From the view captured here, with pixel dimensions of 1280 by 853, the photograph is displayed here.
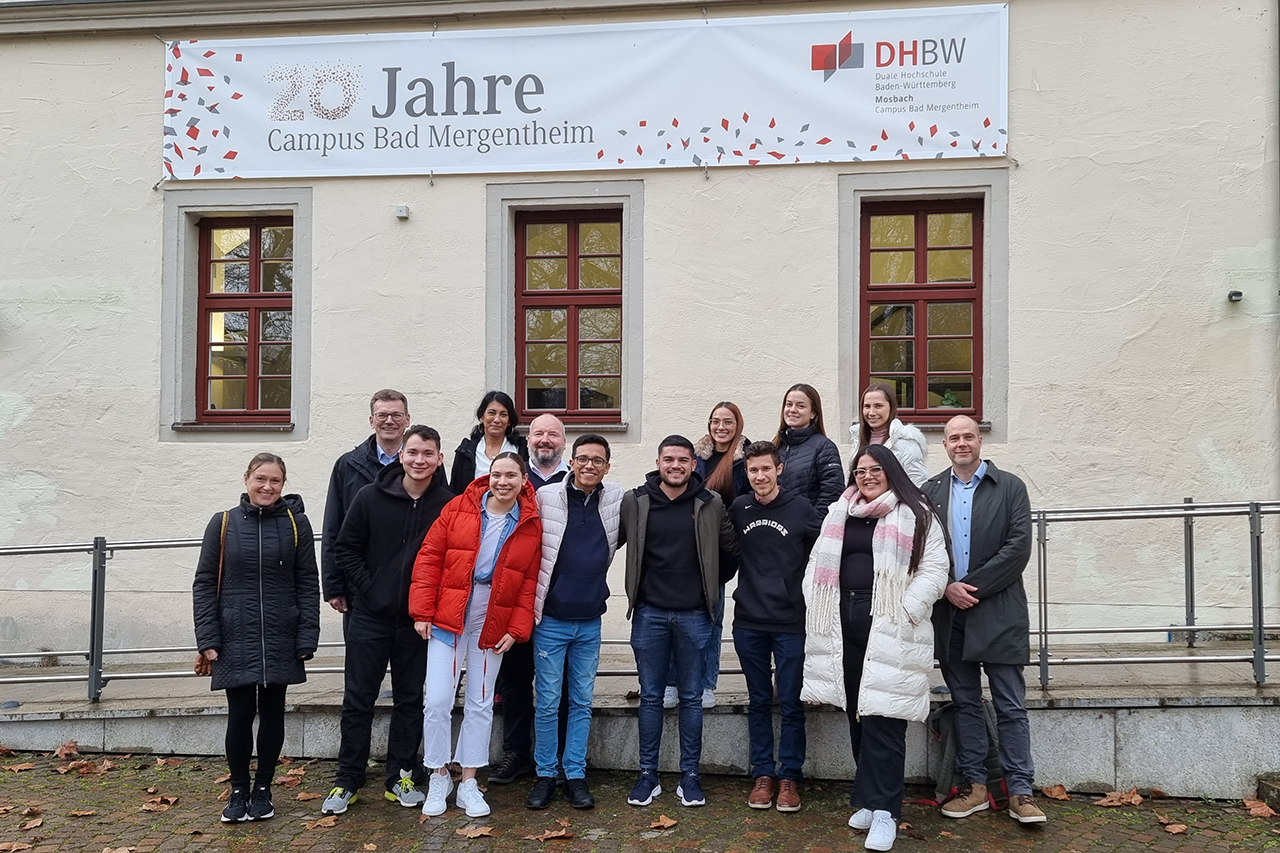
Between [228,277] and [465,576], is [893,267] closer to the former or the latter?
[465,576]

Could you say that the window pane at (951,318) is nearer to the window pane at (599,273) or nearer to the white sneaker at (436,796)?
the window pane at (599,273)

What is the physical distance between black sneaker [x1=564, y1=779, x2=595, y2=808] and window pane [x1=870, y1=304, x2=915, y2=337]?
4.28 meters

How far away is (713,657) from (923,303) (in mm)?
3638

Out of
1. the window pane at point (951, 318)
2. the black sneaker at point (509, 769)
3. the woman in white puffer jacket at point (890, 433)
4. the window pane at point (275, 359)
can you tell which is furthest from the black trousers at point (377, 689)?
the window pane at point (951, 318)

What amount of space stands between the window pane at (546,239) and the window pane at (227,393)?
8.53ft

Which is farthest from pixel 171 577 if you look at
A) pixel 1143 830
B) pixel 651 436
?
pixel 1143 830

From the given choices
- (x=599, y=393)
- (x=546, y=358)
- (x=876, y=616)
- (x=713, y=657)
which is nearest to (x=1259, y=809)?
(x=876, y=616)

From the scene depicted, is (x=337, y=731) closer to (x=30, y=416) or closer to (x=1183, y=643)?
(x=30, y=416)

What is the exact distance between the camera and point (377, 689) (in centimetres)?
533

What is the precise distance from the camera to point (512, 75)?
26.9ft

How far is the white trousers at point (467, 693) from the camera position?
515 cm

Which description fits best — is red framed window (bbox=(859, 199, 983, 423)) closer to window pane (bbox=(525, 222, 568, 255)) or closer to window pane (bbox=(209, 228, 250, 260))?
window pane (bbox=(525, 222, 568, 255))

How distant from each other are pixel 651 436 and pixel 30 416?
500 cm

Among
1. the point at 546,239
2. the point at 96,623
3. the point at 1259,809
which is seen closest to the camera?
the point at 1259,809
